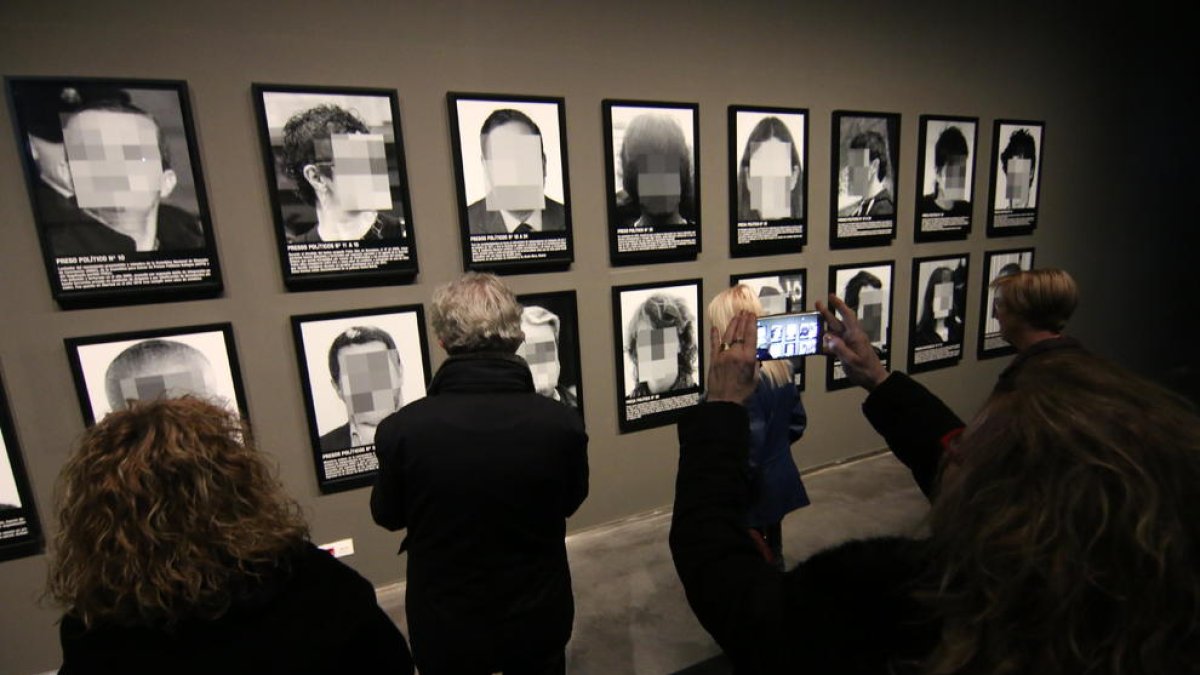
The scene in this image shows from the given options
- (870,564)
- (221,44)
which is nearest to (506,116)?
(221,44)

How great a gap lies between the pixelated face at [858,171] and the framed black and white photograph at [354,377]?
8.75ft

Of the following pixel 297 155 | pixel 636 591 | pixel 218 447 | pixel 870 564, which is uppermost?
pixel 297 155

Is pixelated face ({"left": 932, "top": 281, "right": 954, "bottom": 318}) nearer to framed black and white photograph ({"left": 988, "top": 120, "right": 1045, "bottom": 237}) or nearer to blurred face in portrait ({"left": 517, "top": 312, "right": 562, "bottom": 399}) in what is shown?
framed black and white photograph ({"left": 988, "top": 120, "right": 1045, "bottom": 237})

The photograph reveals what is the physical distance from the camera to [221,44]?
1.95 meters

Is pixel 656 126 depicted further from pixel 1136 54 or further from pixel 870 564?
pixel 1136 54

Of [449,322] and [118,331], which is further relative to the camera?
[118,331]

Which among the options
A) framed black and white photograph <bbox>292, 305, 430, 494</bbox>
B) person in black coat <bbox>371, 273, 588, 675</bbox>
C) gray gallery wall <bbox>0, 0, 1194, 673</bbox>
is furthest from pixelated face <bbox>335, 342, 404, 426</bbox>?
person in black coat <bbox>371, 273, 588, 675</bbox>

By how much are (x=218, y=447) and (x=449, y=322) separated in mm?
643

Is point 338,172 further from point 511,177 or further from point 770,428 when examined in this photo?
point 770,428

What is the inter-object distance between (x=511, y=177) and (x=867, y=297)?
2.45 meters

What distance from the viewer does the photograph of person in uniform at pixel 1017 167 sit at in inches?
144

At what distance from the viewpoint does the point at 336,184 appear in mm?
2131

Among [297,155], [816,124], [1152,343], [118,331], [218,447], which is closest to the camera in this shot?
[218,447]

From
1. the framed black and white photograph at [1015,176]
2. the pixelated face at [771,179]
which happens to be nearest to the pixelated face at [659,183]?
the pixelated face at [771,179]
